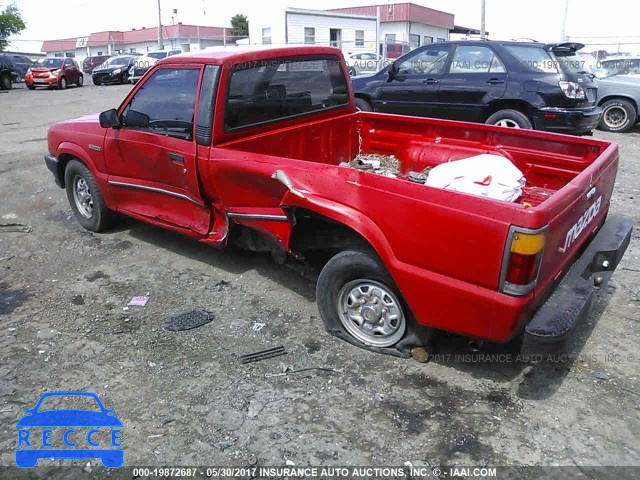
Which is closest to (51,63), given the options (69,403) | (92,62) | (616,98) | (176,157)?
(92,62)

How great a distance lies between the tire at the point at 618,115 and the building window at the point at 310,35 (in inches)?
691

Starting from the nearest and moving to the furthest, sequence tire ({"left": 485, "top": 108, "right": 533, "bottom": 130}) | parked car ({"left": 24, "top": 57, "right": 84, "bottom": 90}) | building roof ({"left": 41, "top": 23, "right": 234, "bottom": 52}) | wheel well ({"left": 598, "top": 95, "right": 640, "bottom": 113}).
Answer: tire ({"left": 485, "top": 108, "right": 533, "bottom": 130}) < wheel well ({"left": 598, "top": 95, "right": 640, "bottom": 113}) < parked car ({"left": 24, "top": 57, "right": 84, "bottom": 90}) < building roof ({"left": 41, "top": 23, "right": 234, "bottom": 52})

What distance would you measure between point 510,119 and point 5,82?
23850mm

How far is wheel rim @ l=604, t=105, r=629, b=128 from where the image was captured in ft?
35.4

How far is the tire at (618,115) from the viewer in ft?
35.0

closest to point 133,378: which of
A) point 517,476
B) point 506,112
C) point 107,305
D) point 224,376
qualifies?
point 224,376

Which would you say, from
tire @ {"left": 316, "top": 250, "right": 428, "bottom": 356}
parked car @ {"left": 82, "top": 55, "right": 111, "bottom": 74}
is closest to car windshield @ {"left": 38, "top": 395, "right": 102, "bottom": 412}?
tire @ {"left": 316, "top": 250, "right": 428, "bottom": 356}

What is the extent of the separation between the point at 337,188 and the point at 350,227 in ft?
0.79

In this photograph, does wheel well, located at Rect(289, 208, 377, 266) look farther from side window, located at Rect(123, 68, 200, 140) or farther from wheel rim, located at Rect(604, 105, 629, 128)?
wheel rim, located at Rect(604, 105, 629, 128)

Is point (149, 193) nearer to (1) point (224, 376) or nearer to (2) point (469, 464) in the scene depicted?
(1) point (224, 376)

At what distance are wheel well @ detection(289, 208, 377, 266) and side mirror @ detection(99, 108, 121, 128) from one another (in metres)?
2.13

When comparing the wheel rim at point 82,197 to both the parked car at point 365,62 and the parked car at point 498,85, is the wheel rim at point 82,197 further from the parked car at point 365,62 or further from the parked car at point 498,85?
the parked car at point 365,62

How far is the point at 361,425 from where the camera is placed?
9.19 feet

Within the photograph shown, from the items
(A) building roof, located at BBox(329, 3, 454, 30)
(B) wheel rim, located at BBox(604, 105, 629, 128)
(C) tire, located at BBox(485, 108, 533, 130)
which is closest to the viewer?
(C) tire, located at BBox(485, 108, 533, 130)
